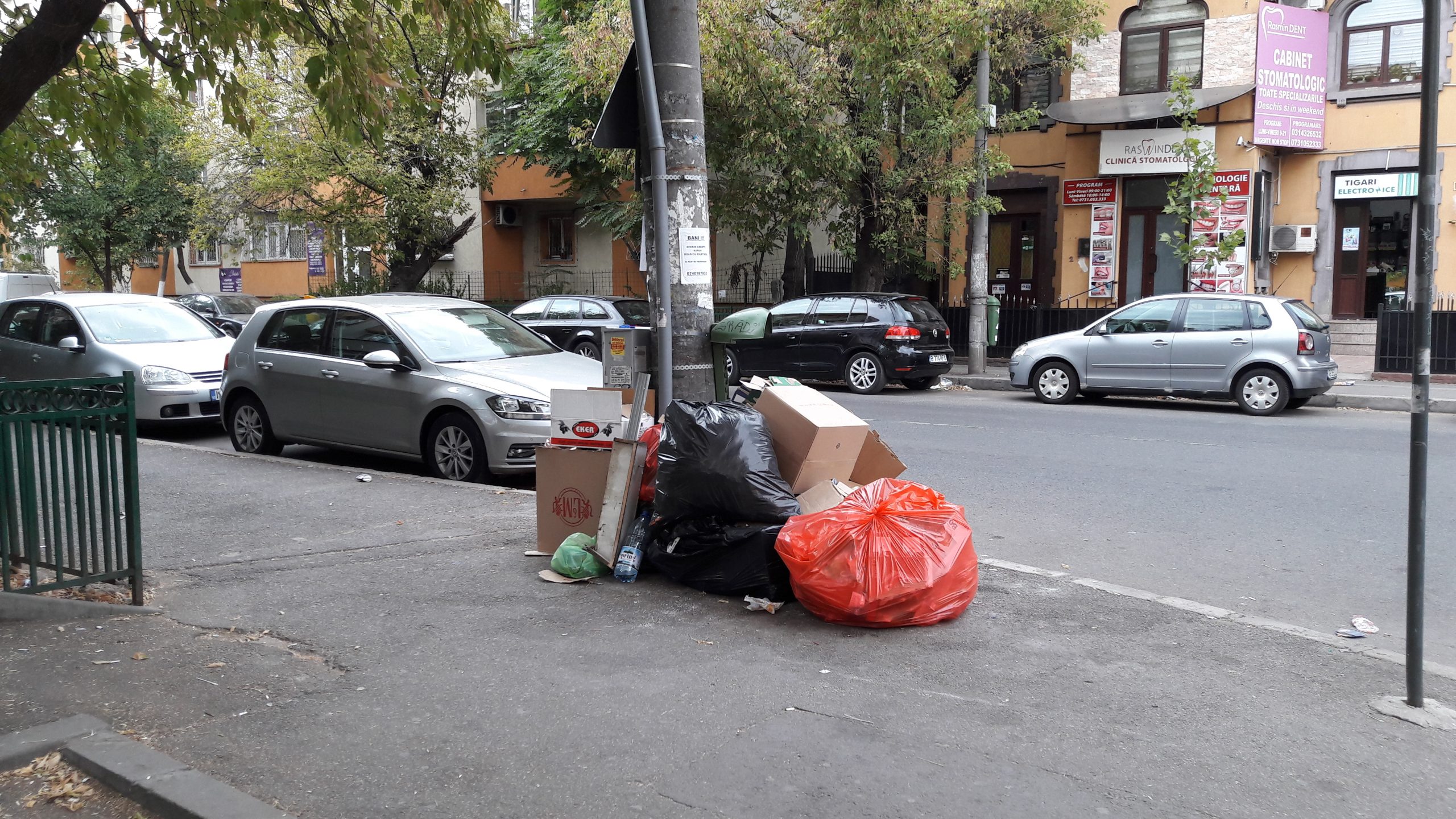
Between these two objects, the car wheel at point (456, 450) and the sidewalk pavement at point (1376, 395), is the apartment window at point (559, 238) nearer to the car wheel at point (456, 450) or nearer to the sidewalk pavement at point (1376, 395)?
the sidewalk pavement at point (1376, 395)

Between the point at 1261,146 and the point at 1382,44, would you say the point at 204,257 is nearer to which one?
the point at 1261,146

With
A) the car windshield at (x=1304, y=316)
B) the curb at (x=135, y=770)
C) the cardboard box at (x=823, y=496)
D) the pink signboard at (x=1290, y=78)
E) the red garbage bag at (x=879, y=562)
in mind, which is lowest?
the curb at (x=135, y=770)

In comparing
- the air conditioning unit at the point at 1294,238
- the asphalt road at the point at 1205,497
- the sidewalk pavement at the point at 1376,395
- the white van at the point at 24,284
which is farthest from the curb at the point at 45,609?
the air conditioning unit at the point at 1294,238

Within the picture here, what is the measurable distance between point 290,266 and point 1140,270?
1030 inches

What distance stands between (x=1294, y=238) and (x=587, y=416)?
18708 millimetres

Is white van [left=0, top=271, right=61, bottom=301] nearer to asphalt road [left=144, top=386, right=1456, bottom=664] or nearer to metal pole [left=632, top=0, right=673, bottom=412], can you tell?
asphalt road [left=144, top=386, right=1456, bottom=664]

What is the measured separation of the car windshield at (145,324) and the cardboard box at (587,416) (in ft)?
28.0

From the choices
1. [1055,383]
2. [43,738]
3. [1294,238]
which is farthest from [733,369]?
[43,738]

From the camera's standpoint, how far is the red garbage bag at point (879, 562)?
521 centimetres

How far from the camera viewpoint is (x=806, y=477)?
587 cm

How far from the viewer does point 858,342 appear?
17188mm

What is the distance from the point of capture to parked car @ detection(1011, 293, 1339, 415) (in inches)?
554

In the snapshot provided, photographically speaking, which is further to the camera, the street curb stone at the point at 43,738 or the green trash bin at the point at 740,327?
the green trash bin at the point at 740,327

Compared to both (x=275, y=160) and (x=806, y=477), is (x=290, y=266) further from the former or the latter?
(x=806, y=477)
